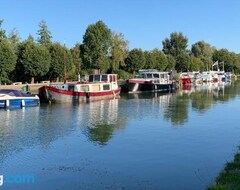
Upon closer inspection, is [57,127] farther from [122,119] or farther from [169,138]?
[169,138]

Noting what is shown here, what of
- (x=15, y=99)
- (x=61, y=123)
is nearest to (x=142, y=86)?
(x=15, y=99)

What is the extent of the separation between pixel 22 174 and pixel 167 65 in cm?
9877

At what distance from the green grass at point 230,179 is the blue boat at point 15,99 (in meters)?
28.4

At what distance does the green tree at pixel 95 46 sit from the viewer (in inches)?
2940

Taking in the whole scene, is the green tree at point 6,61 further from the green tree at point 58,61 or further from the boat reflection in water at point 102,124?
the boat reflection in water at point 102,124

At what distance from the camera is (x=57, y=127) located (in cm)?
2722

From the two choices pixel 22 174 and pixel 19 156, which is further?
pixel 19 156

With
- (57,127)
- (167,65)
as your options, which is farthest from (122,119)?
(167,65)

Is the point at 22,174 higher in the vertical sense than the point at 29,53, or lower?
lower

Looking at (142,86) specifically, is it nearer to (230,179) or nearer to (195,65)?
(230,179)

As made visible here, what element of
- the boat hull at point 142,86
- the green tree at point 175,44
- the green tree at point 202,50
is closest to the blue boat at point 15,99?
the boat hull at point 142,86

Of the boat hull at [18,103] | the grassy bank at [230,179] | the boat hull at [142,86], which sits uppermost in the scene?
the boat hull at [142,86]

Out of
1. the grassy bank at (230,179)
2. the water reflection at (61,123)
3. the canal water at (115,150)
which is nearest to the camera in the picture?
the grassy bank at (230,179)

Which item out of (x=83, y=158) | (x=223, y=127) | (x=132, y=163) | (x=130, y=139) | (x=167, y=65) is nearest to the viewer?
(x=132, y=163)
